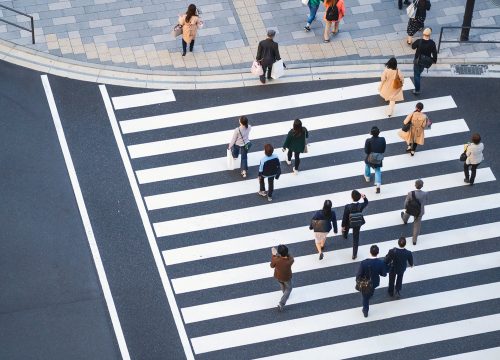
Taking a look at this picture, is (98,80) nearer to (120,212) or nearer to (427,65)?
(120,212)

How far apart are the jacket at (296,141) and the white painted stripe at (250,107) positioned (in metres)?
2.43

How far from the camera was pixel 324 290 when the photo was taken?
28922 millimetres

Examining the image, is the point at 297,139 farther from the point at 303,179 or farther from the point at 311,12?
the point at 311,12

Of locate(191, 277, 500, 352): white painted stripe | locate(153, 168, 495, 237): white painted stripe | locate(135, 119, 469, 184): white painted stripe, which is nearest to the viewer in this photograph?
locate(191, 277, 500, 352): white painted stripe

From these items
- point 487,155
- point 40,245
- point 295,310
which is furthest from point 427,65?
point 40,245

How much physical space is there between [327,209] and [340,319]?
2.33 metres

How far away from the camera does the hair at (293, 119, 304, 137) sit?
97.7 feet

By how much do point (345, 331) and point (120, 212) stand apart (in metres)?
5.84

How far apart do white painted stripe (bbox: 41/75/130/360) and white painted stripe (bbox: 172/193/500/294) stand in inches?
57.7

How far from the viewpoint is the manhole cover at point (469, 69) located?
33594 mm

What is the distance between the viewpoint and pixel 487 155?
31.7m

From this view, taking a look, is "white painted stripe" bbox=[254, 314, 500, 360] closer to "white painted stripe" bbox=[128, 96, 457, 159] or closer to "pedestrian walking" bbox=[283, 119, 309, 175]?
"pedestrian walking" bbox=[283, 119, 309, 175]

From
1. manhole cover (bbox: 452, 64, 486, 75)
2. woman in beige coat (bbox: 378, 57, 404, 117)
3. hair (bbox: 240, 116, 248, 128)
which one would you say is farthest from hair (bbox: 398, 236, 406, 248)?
manhole cover (bbox: 452, 64, 486, 75)

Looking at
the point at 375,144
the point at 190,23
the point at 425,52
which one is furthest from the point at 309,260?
the point at 190,23
